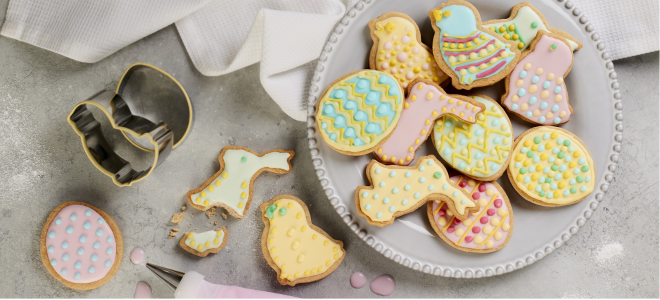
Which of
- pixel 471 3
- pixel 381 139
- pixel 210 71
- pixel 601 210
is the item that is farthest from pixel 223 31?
pixel 601 210

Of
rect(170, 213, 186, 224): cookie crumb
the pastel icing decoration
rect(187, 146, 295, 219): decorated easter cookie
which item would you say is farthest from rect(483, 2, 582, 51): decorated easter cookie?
rect(170, 213, 186, 224): cookie crumb

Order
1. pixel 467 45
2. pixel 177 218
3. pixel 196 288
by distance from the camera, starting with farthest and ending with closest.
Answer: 1. pixel 177 218
2. pixel 196 288
3. pixel 467 45

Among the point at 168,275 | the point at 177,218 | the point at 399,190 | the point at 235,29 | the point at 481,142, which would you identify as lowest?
the point at 168,275

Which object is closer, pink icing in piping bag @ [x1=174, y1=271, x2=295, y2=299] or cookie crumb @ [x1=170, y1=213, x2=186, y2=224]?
pink icing in piping bag @ [x1=174, y1=271, x2=295, y2=299]

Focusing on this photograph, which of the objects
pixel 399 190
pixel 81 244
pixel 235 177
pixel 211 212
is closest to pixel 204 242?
pixel 211 212

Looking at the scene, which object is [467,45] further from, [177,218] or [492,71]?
[177,218]

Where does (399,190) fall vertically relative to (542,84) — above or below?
below

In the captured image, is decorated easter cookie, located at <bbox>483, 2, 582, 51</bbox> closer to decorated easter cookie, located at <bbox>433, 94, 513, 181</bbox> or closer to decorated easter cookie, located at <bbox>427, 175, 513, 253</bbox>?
decorated easter cookie, located at <bbox>433, 94, 513, 181</bbox>
